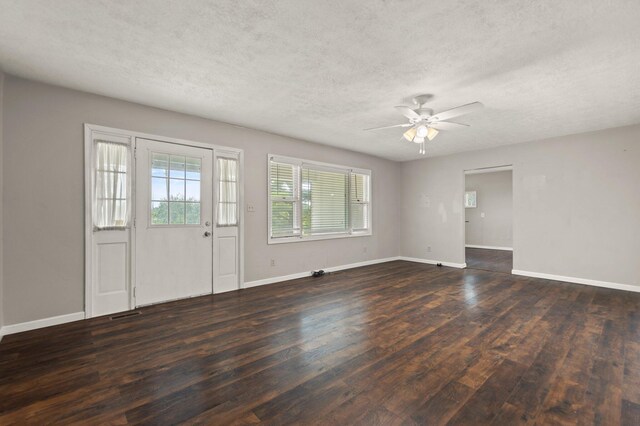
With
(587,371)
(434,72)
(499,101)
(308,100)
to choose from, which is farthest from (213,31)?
(587,371)

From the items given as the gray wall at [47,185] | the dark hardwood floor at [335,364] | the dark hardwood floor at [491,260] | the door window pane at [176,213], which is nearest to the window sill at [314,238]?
the dark hardwood floor at [335,364]

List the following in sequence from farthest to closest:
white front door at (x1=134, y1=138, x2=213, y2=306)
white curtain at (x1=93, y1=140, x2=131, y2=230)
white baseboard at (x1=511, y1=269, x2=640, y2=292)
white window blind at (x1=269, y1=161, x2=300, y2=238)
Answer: white window blind at (x1=269, y1=161, x2=300, y2=238)
white baseboard at (x1=511, y1=269, x2=640, y2=292)
white front door at (x1=134, y1=138, x2=213, y2=306)
white curtain at (x1=93, y1=140, x2=131, y2=230)

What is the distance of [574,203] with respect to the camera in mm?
5297

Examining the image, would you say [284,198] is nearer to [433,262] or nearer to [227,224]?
[227,224]

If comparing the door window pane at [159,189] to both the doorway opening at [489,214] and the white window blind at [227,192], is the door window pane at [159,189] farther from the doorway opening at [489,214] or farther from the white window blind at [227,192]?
the doorway opening at [489,214]

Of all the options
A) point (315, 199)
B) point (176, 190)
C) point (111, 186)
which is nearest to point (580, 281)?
point (315, 199)

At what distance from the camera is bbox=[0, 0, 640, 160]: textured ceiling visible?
2.09m

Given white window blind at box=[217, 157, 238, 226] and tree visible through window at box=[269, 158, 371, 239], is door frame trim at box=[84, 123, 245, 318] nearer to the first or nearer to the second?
white window blind at box=[217, 157, 238, 226]

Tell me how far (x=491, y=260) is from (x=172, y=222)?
749 centimetres

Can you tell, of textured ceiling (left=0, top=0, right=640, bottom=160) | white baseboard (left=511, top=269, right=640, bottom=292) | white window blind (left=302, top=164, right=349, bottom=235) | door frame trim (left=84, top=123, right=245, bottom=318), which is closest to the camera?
textured ceiling (left=0, top=0, right=640, bottom=160)

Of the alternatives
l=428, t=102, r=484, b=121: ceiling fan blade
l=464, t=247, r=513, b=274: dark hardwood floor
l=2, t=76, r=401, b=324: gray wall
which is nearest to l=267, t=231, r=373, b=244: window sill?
l=2, t=76, r=401, b=324: gray wall

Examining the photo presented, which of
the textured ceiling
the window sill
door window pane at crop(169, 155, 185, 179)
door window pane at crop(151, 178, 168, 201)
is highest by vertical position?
the textured ceiling

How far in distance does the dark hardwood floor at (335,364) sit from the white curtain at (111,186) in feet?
3.90

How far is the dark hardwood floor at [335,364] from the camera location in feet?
6.04
